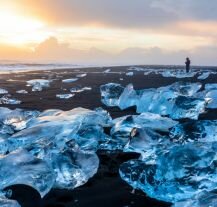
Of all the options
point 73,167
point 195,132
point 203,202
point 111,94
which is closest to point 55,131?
point 73,167

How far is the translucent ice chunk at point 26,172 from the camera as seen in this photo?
3805 millimetres

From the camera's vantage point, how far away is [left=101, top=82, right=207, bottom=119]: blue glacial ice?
309 inches

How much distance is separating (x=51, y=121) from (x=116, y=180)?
2090 mm

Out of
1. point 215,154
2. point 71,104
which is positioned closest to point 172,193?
point 215,154

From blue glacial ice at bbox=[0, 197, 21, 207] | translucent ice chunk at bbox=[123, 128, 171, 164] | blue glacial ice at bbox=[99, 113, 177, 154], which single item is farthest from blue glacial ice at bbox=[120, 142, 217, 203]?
blue glacial ice at bbox=[0, 197, 21, 207]

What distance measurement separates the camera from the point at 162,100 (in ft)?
27.9

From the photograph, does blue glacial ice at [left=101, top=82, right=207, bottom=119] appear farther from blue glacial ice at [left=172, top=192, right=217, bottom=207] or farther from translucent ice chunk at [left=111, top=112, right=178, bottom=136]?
blue glacial ice at [left=172, top=192, right=217, bottom=207]

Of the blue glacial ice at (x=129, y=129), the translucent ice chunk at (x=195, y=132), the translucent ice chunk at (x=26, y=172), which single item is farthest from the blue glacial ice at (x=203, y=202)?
the translucent ice chunk at (x=195, y=132)

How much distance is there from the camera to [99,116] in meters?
6.86

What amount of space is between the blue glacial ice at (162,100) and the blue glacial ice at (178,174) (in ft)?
12.5

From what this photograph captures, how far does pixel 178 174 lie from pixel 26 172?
1.66 metres

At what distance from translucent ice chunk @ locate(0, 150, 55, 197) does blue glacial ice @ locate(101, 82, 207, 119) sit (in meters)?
4.52

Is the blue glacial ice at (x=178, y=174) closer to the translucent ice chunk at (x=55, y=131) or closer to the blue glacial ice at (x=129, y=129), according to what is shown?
the blue glacial ice at (x=129, y=129)

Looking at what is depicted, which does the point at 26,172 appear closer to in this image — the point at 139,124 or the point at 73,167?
the point at 73,167
